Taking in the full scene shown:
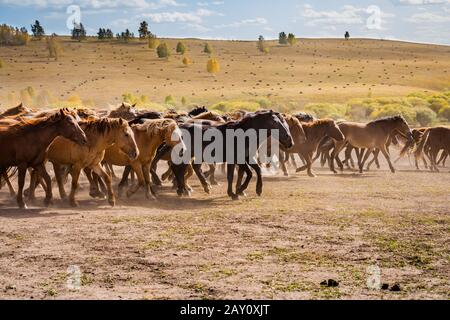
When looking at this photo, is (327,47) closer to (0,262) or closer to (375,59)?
(375,59)

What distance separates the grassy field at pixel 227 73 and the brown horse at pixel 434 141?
38323 millimetres

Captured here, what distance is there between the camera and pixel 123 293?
680cm

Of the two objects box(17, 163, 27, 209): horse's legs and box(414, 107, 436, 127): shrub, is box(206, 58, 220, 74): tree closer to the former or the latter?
box(414, 107, 436, 127): shrub

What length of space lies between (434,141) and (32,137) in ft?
50.6

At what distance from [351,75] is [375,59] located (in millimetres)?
23436

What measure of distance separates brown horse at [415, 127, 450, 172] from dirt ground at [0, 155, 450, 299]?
9.03m

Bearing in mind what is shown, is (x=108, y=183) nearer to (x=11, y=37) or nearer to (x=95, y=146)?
(x=95, y=146)

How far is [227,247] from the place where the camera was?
29.7ft

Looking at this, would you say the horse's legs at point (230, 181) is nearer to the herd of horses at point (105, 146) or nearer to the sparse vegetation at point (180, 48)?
the herd of horses at point (105, 146)

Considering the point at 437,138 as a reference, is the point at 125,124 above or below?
above

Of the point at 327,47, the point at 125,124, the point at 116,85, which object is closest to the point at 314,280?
the point at 125,124

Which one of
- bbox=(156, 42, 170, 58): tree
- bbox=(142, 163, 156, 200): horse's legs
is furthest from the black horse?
bbox=(156, 42, 170, 58): tree

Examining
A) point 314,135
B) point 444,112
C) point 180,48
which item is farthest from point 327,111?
point 180,48

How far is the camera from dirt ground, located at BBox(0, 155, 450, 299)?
7039 millimetres
